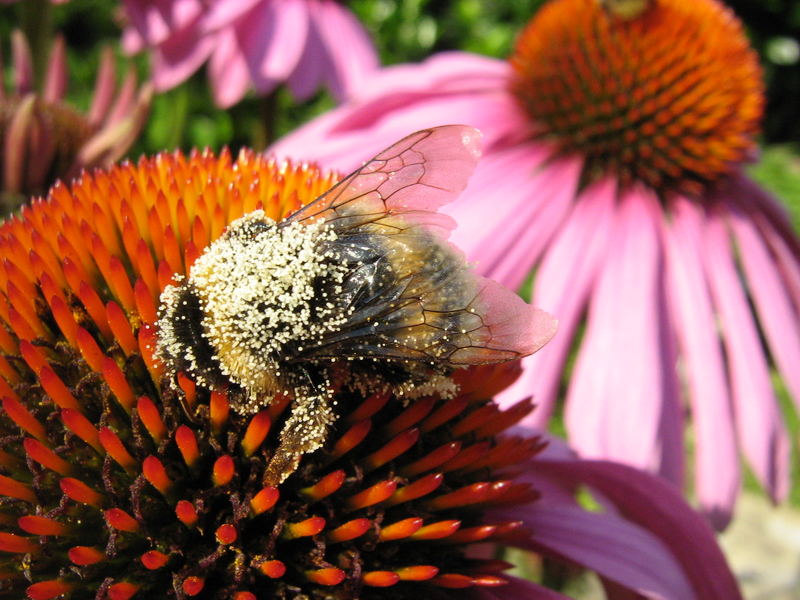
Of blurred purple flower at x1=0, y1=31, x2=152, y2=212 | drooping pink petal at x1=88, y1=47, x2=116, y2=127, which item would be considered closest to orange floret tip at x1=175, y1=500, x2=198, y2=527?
blurred purple flower at x1=0, y1=31, x2=152, y2=212

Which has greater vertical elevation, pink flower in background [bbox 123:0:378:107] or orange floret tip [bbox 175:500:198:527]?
pink flower in background [bbox 123:0:378:107]

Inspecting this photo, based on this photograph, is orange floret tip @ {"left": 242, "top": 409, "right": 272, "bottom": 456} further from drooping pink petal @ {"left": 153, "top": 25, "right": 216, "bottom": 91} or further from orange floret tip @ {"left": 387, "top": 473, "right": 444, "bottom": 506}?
drooping pink petal @ {"left": 153, "top": 25, "right": 216, "bottom": 91}

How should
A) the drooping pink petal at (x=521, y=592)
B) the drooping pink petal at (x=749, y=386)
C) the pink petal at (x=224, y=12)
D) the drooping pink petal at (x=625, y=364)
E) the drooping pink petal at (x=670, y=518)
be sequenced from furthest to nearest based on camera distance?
the pink petal at (x=224, y=12) < the drooping pink petal at (x=749, y=386) < the drooping pink petal at (x=625, y=364) < the drooping pink petal at (x=670, y=518) < the drooping pink petal at (x=521, y=592)

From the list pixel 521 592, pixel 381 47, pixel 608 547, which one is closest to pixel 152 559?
pixel 521 592

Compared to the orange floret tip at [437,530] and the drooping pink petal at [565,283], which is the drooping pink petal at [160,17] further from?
the orange floret tip at [437,530]

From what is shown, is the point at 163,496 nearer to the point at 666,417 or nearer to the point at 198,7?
the point at 666,417

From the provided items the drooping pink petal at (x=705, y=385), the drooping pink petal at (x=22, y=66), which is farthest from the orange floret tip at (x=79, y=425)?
the drooping pink petal at (x=22, y=66)

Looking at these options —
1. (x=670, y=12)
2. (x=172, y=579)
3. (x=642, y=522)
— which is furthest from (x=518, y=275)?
(x=172, y=579)
